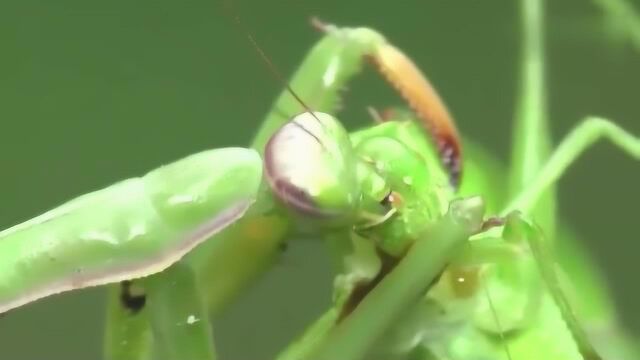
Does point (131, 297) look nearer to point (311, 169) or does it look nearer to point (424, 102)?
point (311, 169)

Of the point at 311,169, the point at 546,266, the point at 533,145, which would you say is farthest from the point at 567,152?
the point at 311,169

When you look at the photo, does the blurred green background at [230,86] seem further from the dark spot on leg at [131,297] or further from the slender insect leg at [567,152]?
the dark spot on leg at [131,297]

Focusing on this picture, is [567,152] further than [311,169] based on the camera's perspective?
Yes

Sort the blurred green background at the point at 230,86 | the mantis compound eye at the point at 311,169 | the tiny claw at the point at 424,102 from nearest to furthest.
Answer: the mantis compound eye at the point at 311,169 < the tiny claw at the point at 424,102 < the blurred green background at the point at 230,86

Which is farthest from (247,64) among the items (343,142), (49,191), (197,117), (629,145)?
(343,142)

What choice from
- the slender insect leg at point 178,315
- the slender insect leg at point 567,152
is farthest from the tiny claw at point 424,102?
the slender insect leg at point 178,315

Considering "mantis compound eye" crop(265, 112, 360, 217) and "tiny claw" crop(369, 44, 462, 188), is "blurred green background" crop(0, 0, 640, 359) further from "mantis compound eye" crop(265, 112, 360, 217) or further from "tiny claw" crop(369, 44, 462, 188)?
"mantis compound eye" crop(265, 112, 360, 217)
